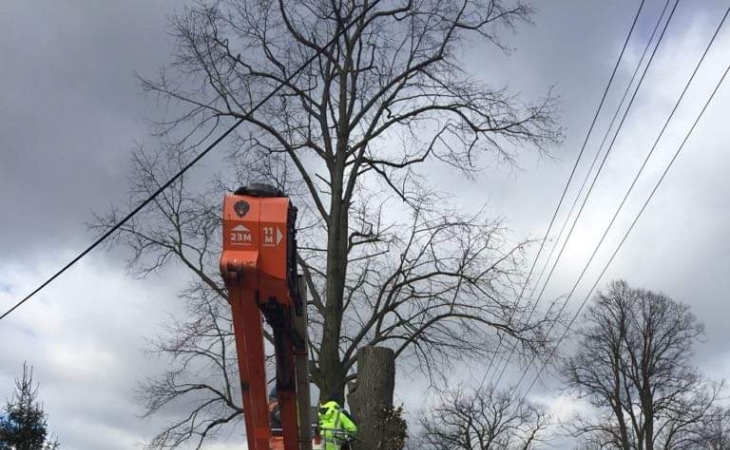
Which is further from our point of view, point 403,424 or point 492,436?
point 492,436

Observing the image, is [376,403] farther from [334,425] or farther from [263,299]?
[263,299]

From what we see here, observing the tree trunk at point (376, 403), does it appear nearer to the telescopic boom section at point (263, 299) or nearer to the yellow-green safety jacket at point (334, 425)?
the yellow-green safety jacket at point (334, 425)

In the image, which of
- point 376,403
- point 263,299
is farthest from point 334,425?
point 263,299

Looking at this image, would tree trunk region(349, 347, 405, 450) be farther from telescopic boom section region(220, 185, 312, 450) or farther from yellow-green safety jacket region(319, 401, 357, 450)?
telescopic boom section region(220, 185, 312, 450)

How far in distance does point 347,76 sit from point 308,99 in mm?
796

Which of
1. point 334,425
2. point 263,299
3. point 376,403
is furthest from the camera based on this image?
point 376,403

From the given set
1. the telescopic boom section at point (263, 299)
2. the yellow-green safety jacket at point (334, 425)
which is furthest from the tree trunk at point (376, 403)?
the telescopic boom section at point (263, 299)

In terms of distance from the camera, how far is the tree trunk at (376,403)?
8289 mm

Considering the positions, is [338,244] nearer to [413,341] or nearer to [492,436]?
[413,341]

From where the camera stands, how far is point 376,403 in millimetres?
8539

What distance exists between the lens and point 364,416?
8461 mm

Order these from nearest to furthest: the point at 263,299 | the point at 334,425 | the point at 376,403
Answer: the point at 263,299 < the point at 334,425 < the point at 376,403

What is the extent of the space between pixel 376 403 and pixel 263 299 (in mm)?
4562

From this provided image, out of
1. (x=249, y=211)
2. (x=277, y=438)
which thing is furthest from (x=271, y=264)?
(x=277, y=438)
